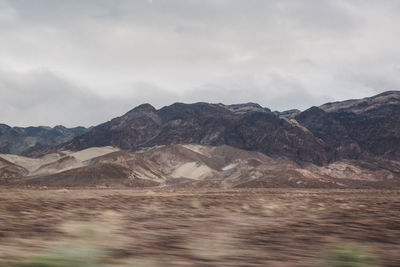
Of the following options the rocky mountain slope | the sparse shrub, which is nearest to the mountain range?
the rocky mountain slope

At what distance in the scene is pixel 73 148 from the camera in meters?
184

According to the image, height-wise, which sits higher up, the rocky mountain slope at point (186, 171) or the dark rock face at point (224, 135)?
the dark rock face at point (224, 135)

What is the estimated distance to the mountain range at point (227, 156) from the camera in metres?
93.9

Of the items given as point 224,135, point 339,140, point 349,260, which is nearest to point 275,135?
point 224,135

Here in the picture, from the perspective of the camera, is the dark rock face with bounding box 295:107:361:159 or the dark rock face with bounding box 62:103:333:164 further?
the dark rock face with bounding box 295:107:361:159

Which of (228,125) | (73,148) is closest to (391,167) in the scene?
(228,125)

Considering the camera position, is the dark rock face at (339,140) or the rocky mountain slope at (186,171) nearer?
the rocky mountain slope at (186,171)

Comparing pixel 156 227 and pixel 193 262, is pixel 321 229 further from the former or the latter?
pixel 193 262

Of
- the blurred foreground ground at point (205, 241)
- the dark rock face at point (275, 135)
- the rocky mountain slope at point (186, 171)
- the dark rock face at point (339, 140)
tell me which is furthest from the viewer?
the dark rock face at point (339, 140)

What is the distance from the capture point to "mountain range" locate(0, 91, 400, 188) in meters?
93.9

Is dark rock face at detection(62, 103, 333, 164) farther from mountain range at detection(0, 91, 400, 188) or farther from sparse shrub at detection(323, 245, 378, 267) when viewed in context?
sparse shrub at detection(323, 245, 378, 267)

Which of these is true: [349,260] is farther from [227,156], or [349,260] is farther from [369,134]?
[369,134]

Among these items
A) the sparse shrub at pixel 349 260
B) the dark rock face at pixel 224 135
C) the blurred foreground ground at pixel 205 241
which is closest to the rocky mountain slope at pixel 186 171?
the dark rock face at pixel 224 135

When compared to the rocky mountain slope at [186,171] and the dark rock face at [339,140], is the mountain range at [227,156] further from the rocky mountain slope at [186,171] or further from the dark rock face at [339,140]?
the dark rock face at [339,140]
